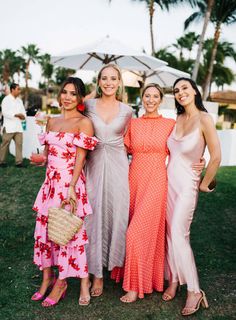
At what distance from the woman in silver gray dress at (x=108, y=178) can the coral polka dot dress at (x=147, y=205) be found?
12 centimetres

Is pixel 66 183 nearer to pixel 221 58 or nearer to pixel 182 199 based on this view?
pixel 182 199

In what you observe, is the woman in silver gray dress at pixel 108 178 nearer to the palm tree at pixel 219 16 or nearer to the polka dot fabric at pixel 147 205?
the polka dot fabric at pixel 147 205

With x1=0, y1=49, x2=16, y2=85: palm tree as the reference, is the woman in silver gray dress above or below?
below

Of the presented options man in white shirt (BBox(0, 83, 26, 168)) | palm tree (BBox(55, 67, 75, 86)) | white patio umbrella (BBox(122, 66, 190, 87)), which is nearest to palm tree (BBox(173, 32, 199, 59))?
palm tree (BBox(55, 67, 75, 86))

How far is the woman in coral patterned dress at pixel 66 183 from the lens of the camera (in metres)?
3.28

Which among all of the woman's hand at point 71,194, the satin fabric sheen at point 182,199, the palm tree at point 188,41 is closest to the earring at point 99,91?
the satin fabric sheen at point 182,199

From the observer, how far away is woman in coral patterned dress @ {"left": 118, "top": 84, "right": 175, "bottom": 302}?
3467 mm

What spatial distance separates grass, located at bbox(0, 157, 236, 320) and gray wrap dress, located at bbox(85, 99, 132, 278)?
1.29ft

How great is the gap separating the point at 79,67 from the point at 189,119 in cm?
804

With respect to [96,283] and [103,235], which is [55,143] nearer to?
[103,235]

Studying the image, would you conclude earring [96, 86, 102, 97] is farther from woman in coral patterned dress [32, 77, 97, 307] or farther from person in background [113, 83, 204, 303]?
person in background [113, 83, 204, 303]

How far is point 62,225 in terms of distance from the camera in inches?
122

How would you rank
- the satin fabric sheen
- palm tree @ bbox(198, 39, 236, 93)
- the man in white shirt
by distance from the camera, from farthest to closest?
1. palm tree @ bbox(198, 39, 236, 93)
2. the man in white shirt
3. the satin fabric sheen

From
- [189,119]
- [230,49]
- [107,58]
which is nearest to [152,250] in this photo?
[189,119]
